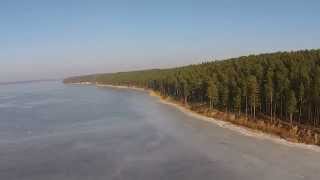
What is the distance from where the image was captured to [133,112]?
213 feet

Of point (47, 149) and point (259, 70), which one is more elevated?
point (259, 70)

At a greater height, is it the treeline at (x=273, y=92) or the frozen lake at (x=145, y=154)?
the treeline at (x=273, y=92)

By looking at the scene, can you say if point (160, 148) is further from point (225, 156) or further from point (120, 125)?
point (120, 125)

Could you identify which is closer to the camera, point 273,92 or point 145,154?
point 145,154

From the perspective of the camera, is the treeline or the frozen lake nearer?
the frozen lake

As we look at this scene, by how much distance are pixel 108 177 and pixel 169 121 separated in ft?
90.2

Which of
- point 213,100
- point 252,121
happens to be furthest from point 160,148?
point 213,100

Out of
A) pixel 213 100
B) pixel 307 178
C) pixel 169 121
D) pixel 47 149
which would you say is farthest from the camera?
pixel 213 100

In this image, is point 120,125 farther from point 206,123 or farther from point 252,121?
point 252,121

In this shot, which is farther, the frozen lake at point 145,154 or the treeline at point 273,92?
the treeline at point 273,92

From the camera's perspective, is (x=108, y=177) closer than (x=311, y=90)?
Yes

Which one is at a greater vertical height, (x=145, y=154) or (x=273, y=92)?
(x=273, y=92)

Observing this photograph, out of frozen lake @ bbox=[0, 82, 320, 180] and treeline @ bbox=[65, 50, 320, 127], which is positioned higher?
treeline @ bbox=[65, 50, 320, 127]

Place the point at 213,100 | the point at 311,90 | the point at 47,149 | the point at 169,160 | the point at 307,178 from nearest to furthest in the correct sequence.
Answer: the point at 307,178
the point at 169,160
the point at 47,149
the point at 311,90
the point at 213,100
